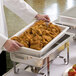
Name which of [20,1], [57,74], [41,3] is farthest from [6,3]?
[41,3]

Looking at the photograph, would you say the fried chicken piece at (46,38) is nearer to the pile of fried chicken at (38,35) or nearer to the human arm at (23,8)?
the pile of fried chicken at (38,35)

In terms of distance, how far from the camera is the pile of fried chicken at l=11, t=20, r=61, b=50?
150cm

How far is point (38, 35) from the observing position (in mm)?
1598

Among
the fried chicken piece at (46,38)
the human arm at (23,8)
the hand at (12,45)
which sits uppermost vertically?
the human arm at (23,8)

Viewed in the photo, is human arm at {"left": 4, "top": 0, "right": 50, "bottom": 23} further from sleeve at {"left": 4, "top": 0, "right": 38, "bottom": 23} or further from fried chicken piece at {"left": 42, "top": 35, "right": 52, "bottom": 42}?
fried chicken piece at {"left": 42, "top": 35, "right": 52, "bottom": 42}

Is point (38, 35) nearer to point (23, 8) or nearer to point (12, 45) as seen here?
point (12, 45)

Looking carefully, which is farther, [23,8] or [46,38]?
[23,8]

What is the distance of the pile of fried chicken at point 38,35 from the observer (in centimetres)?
150

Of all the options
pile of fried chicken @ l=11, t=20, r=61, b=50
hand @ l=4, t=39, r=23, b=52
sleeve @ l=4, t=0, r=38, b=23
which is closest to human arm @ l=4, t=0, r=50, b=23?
sleeve @ l=4, t=0, r=38, b=23

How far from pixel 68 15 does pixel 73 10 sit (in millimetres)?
81

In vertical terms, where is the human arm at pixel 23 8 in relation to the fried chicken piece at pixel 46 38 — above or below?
above

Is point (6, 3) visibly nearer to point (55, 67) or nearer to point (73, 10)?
point (73, 10)

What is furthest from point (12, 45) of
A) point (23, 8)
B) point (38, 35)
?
point (23, 8)

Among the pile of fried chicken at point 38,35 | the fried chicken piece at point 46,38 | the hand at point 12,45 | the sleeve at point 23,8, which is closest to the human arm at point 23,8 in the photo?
the sleeve at point 23,8
